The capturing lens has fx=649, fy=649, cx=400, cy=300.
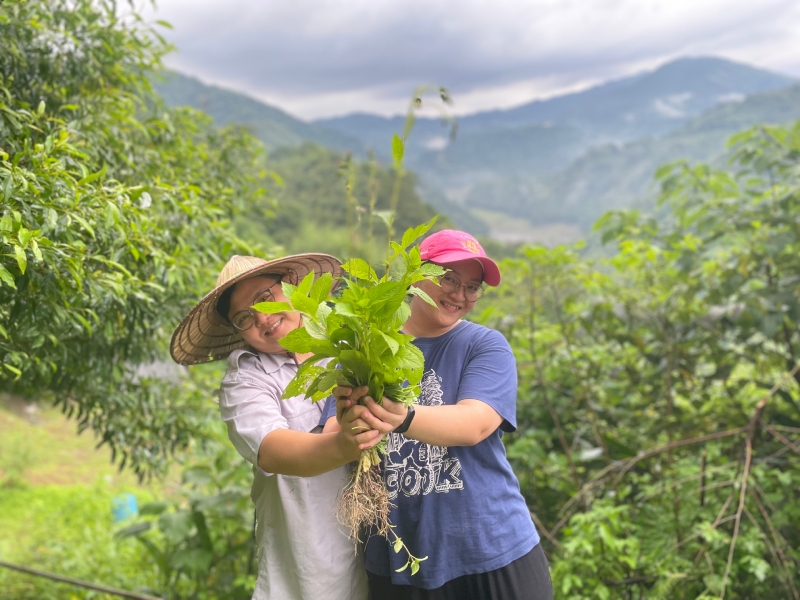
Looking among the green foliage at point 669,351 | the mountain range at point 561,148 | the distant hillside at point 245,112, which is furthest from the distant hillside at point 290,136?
the green foliage at point 669,351

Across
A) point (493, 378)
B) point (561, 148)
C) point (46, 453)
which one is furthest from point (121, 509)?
point (561, 148)

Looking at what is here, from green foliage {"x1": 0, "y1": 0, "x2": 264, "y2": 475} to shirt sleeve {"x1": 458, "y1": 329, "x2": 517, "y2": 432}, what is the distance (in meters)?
0.93

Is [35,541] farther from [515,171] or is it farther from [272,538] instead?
[515,171]

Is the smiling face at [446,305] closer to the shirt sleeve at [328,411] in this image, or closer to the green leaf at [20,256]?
the shirt sleeve at [328,411]

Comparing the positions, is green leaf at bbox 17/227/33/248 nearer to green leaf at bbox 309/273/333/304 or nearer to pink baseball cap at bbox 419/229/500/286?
green leaf at bbox 309/273/333/304

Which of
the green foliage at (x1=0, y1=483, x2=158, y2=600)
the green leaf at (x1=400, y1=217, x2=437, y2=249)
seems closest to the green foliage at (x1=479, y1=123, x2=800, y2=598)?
the green leaf at (x1=400, y1=217, x2=437, y2=249)

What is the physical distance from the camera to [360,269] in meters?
1.12

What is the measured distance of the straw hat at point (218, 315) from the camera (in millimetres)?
1414

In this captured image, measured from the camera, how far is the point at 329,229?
4200 cm

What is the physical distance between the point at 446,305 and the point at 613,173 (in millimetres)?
134114

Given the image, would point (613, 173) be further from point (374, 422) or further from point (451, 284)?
point (374, 422)

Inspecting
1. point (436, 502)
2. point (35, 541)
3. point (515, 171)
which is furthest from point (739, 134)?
point (515, 171)

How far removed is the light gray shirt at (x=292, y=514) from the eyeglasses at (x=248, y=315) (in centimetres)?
6

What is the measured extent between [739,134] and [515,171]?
187128 millimetres
